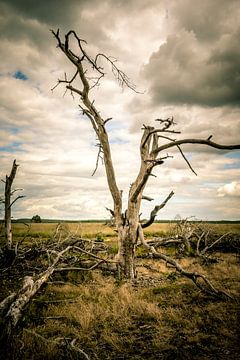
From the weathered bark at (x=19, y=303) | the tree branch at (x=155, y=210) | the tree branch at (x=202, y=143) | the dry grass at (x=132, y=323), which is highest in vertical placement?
the tree branch at (x=202, y=143)

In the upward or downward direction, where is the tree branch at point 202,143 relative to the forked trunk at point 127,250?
upward

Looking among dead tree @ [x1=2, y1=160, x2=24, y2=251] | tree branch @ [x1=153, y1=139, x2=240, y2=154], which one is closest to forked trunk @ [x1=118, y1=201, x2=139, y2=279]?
tree branch @ [x1=153, y1=139, x2=240, y2=154]

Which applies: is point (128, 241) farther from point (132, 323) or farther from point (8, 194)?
point (8, 194)

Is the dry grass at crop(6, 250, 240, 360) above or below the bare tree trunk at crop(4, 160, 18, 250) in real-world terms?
below

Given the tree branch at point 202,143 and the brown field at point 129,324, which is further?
the tree branch at point 202,143

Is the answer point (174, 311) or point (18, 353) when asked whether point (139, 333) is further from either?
point (18, 353)

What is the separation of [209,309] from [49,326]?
327 cm

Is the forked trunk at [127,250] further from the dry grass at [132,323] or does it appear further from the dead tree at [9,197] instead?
the dead tree at [9,197]

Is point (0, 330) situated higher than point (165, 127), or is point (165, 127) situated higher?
point (165, 127)

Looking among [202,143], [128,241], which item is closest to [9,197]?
[128,241]

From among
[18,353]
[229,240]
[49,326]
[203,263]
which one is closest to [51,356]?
[18,353]

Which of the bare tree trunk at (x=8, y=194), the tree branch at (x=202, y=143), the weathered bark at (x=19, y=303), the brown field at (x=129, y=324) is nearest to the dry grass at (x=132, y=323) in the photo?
the brown field at (x=129, y=324)

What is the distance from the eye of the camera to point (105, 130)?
25.1 feet

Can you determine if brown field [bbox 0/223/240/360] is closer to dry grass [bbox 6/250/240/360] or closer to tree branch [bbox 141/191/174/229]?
dry grass [bbox 6/250/240/360]
